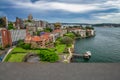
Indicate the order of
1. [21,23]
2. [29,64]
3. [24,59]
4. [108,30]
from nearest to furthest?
1. [29,64]
2. [24,59]
3. [21,23]
4. [108,30]

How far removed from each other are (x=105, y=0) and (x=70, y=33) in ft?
1.89

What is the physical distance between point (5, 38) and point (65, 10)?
72cm

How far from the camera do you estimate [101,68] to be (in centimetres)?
86

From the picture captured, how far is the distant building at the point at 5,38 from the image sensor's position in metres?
1.79

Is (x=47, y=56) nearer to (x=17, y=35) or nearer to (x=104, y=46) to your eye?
(x=17, y=35)

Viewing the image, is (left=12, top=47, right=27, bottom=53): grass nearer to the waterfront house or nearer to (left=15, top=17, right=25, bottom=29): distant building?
the waterfront house

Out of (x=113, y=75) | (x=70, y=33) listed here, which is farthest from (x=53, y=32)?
(x=113, y=75)

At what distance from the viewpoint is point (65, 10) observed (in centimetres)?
189

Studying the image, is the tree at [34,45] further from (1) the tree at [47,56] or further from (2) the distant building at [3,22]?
(2) the distant building at [3,22]

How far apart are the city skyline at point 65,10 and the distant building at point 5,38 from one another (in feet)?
0.49

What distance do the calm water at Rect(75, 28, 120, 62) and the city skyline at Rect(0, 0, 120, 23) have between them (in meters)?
0.16

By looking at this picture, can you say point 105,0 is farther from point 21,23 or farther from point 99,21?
point 21,23

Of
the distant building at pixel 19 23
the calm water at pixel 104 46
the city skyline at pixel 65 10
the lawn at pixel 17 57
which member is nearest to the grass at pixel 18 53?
the lawn at pixel 17 57

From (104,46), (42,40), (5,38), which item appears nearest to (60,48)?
(42,40)
